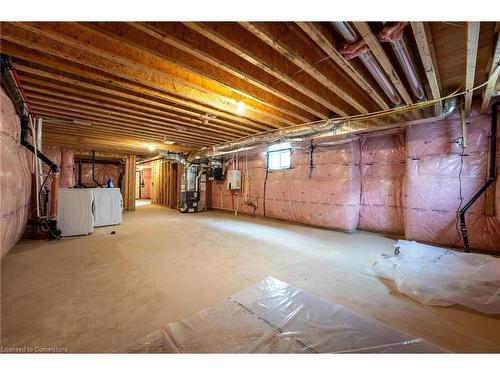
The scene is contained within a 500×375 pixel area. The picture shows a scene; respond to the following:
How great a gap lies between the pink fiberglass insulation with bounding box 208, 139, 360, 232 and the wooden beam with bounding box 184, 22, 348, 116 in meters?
2.05

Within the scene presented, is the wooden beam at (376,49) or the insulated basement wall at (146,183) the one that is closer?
the wooden beam at (376,49)

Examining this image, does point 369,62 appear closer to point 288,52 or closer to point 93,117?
point 288,52

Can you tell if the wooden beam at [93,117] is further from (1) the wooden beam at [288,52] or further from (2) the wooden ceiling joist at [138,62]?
(1) the wooden beam at [288,52]

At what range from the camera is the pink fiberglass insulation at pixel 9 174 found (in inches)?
78.1

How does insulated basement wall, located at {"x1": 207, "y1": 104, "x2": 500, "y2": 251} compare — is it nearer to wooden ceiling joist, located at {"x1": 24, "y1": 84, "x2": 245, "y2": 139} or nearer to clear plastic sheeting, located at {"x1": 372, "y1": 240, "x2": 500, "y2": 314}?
clear plastic sheeting, located at {"x1": 372, "y1": 240, "x2": 500, "y2": 314}

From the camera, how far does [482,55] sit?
204cm

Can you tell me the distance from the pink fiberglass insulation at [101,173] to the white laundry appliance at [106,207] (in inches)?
159

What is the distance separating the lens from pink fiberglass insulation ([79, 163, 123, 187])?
7.80 metres

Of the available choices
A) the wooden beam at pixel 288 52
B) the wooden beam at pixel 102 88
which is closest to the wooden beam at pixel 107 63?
the wooden beam at pixel 102 88

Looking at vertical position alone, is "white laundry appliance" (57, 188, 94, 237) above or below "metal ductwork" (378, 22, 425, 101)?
below

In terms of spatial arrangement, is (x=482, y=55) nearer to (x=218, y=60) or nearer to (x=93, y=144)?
(x=218, y=60)

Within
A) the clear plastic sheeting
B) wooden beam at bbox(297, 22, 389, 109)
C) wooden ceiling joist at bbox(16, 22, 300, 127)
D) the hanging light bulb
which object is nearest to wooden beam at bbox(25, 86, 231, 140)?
wooden ceiling joist at bbox(16, 22, 300, 127)
